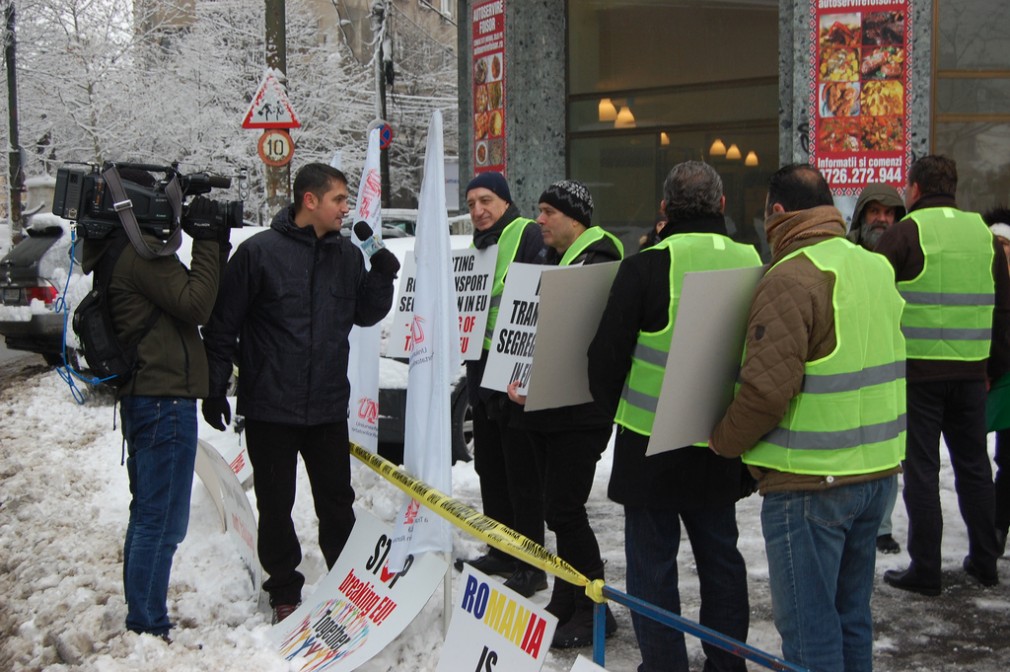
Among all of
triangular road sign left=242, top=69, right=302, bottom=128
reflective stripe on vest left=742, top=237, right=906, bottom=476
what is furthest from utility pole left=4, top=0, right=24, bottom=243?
reflective stripe on vest left=742, top=237, right=906, bottom=476

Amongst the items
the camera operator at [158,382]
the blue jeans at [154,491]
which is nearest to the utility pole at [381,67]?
the camera operator at [158,382]

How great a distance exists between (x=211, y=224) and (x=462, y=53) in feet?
27.3

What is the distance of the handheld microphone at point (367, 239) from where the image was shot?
5.30 meters

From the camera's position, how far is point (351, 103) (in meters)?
28.9

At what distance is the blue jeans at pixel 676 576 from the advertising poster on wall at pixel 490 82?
7941 millimetres

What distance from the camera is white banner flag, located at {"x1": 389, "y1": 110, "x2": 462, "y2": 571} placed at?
4906 mm

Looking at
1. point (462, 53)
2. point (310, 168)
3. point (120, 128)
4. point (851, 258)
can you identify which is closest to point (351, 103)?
point (120, 128)

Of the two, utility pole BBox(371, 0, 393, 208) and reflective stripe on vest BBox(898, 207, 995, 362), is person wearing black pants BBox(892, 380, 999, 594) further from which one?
utility pole BBox(371, 0, 393, 208)

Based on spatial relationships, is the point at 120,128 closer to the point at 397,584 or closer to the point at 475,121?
the point at 475,121

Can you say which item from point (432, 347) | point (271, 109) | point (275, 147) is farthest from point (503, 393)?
point (275, 147)

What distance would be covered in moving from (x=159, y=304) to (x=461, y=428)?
142 inches

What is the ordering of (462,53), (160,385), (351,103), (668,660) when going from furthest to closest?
1. (351,103)
2. (462,53)
3. (160,385)
4. (668,660)

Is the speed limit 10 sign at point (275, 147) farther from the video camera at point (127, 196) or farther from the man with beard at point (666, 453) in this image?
the man with beard at point (666, 453)

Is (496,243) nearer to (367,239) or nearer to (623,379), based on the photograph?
(367,239)
